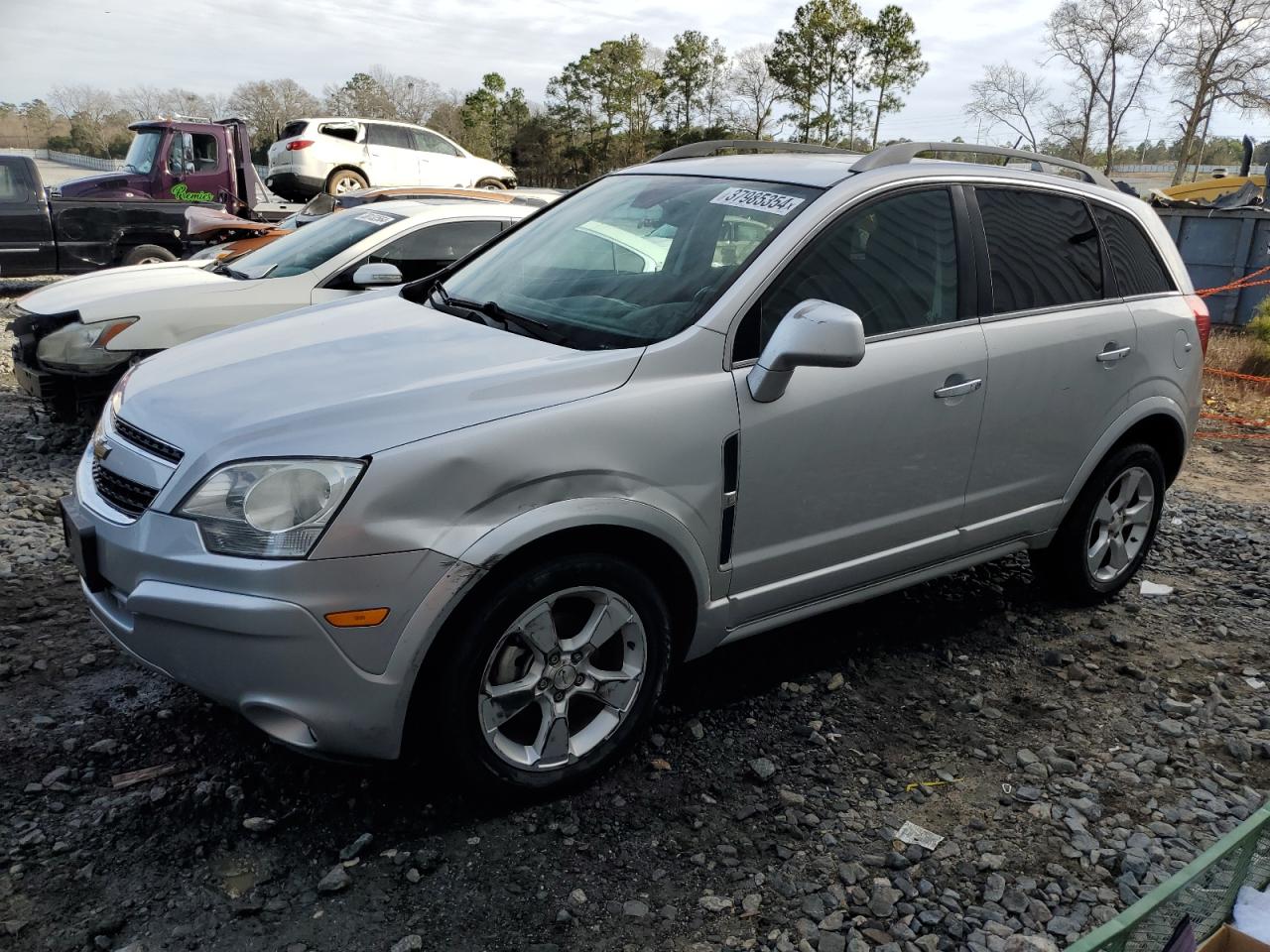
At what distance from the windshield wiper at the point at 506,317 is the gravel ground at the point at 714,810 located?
1.34 metres

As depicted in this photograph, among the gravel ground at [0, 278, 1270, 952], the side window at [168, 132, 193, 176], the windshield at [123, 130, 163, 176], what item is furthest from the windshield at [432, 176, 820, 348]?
the windshield at [123, 130, 163, 176]

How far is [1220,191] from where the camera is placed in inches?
758

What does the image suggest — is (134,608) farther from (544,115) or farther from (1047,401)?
(544,115)

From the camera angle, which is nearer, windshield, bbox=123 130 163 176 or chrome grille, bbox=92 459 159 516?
chrome grille, bbox=92 459 159 516

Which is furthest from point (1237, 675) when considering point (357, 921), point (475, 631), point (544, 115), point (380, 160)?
point (544, 115)

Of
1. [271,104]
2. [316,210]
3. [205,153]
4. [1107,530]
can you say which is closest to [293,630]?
[1107,530]

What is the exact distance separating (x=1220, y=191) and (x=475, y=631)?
21.4 m

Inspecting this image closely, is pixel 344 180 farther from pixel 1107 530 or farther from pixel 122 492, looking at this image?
pixel 122 492

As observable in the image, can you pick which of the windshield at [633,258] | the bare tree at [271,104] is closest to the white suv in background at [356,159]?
the windshield at [633,258]

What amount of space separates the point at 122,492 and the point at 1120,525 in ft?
12.8

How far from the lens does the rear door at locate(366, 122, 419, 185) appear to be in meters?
19.4

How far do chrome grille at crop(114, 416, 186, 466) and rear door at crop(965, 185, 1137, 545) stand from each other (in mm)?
2585

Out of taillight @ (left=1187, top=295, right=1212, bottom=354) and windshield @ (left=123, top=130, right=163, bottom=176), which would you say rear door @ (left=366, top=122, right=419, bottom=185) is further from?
taillight @ (left=1187, top=295, right=1212, bottom=354)

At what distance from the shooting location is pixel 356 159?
19.3 m
